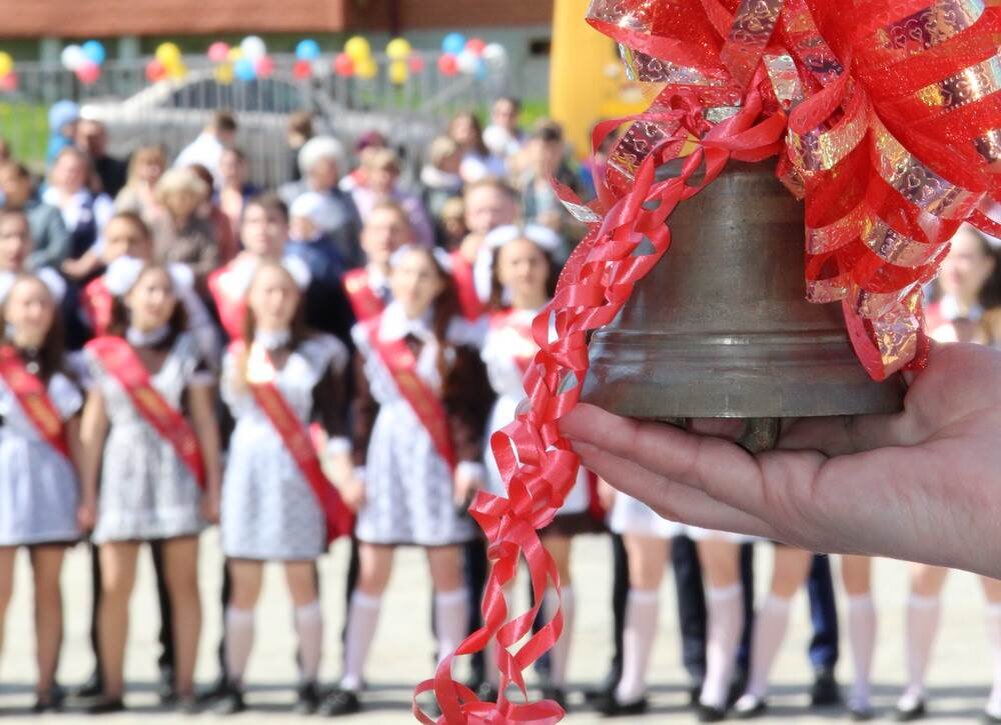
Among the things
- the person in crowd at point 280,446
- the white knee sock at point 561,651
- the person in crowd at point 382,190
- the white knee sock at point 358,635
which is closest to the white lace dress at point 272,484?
the person in crowd at point 280,446

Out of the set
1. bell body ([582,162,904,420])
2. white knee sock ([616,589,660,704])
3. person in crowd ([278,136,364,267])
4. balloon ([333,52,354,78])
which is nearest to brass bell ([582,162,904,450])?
bell body ([582,162,904,420])

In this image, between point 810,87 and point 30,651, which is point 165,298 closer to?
point 30,651

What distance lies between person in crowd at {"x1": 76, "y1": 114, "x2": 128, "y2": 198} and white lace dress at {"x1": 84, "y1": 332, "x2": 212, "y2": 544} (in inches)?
182

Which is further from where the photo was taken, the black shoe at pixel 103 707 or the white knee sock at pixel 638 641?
the black shoe at pixel 103 707

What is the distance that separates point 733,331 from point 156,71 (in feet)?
57.4

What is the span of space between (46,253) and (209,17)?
19.8 metres

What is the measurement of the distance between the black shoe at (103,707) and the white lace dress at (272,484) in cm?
85

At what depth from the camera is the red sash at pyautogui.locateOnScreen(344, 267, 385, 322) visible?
718 centimetres

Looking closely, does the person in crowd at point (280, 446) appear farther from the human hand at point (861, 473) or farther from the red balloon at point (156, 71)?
the red balloon at point (156, 71)

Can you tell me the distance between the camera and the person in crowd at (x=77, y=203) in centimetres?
937

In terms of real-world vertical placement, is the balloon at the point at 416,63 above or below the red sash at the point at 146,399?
above

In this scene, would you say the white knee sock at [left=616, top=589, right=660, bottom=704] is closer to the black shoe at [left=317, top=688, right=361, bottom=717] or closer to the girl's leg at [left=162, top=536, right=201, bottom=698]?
the black shoe at [left=317, top=688, right=361, bottom=717]

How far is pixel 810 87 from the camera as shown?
6.63 ft

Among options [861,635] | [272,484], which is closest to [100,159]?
[272,484]
